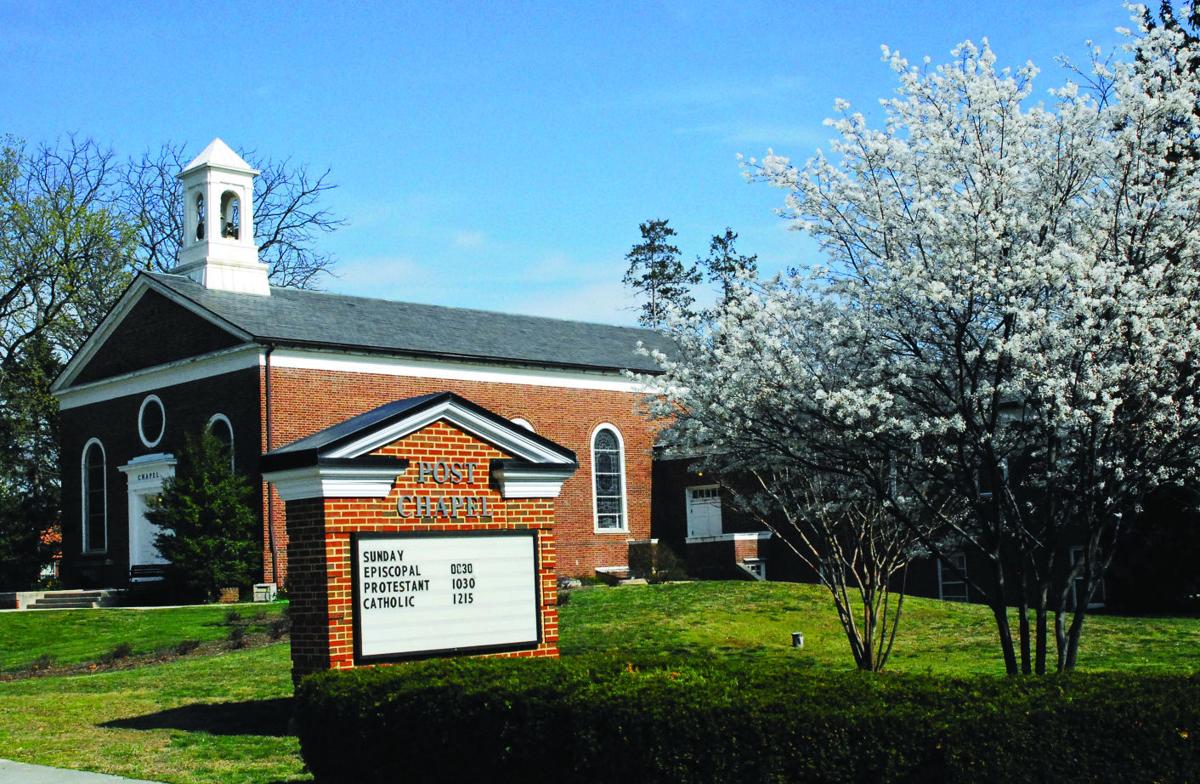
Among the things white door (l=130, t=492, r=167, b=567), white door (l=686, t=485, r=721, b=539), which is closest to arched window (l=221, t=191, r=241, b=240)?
white door (l=130, t=492, r=167, b=567)

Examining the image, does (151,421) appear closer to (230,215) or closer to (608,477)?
(230,215)

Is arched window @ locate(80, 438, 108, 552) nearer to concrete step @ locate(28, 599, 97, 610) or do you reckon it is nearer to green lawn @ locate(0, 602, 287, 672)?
concrete step @ locate(28, 599, 97, 610)

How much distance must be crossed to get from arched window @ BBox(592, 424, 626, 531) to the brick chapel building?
0.05 meters

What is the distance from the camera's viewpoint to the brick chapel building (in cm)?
3434

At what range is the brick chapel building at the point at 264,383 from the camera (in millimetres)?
34344

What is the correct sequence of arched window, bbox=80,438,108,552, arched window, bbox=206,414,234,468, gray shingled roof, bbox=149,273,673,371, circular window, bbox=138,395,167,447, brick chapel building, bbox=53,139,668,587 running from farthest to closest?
arched window, bbox=80,438,108,552 < circular window, bbox=138,395,167,447 < gray shingled roof, bbox=149,273,673,371 < arched window, bbox=206,414,234,468 < brick chapel building, bbox=53,139,668,587

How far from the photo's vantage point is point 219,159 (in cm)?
3828

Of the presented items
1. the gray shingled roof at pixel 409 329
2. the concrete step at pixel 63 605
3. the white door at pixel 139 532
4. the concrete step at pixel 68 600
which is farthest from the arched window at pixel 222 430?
the concrete step at pixel 63 605

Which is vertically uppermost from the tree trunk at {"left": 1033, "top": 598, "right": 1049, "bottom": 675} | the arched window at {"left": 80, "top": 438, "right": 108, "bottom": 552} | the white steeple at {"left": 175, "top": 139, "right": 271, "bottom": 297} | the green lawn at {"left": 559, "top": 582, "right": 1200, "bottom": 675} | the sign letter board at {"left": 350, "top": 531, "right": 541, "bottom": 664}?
the white steeple at {"left": 175, "top": 139, "right": 271, "bottom": 297}

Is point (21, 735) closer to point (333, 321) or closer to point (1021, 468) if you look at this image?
point (1021, 468)

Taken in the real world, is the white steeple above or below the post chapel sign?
above

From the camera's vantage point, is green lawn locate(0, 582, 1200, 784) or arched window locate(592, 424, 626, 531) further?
arched window locate(592, 424, 626, 531)

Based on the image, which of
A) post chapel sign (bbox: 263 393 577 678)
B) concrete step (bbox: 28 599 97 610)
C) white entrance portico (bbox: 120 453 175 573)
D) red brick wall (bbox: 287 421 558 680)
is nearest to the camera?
red brick wall (bbox: 287 421 558 680)

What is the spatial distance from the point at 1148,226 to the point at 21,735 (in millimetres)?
12304
